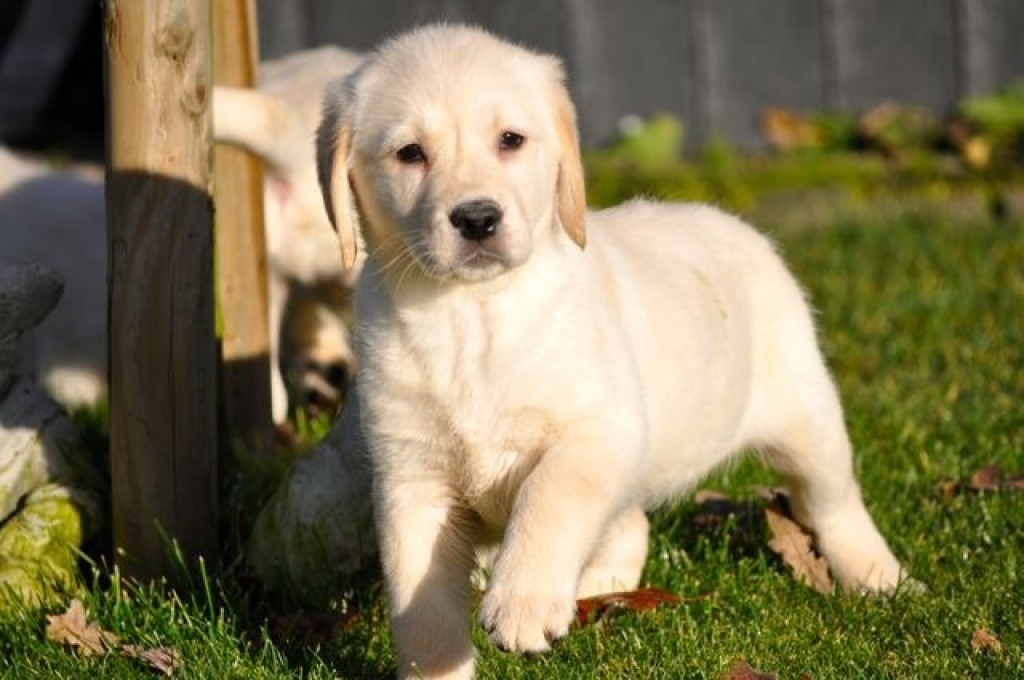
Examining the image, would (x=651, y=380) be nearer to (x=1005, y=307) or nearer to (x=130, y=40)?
(x=130, y=40)

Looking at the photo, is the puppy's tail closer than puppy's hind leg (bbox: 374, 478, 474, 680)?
No

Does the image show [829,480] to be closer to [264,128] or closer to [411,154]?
[411,154]

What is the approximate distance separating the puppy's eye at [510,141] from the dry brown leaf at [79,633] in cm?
136

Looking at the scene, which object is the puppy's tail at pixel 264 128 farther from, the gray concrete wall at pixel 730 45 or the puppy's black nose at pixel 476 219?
the gray concrete wall at pixel 730 45

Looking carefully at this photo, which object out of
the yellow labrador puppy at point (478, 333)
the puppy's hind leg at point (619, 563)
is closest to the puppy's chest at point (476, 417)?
the yellow labrador puppy at point (478, 333)

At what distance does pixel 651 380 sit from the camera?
390 cm

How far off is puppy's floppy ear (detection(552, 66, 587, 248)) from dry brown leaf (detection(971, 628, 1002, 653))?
1170 mm

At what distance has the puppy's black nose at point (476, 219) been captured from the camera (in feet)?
11.3

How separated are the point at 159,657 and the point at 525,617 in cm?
98

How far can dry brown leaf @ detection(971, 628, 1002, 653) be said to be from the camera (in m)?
3.71

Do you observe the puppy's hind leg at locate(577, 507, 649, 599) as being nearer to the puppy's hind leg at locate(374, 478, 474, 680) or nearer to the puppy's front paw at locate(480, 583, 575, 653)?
the puppy's hind leg at locate(374, 478, 474, 680)

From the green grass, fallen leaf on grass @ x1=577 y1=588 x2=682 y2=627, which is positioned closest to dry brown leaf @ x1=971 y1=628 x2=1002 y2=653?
the green grass

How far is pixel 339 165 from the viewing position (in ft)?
12.2

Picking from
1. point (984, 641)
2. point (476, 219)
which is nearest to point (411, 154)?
point (476, 219)
